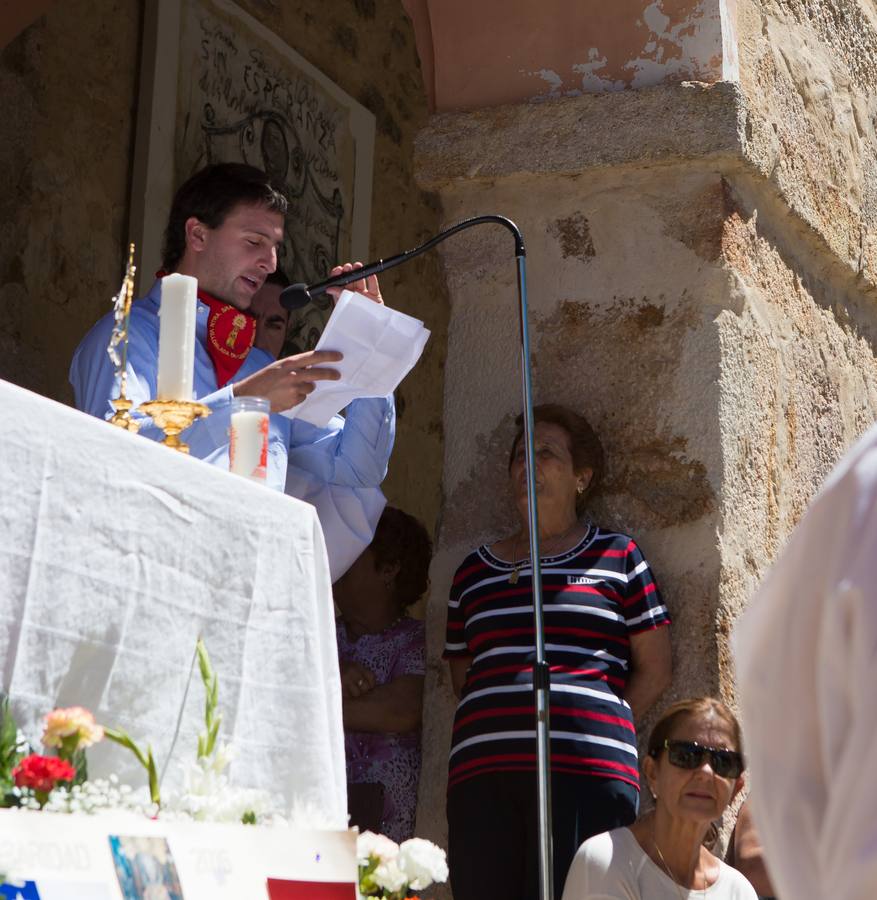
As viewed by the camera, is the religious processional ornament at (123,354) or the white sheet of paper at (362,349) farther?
the white sheet of paper at (362,349)

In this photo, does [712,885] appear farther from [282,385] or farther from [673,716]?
[282,385]

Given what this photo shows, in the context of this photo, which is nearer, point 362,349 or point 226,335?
point 362,349

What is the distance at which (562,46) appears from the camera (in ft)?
14.0

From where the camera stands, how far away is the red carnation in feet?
5.60

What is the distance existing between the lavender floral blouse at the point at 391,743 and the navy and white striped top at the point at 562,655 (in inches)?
9.3

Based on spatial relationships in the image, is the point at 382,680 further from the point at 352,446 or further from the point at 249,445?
the point at 249,445

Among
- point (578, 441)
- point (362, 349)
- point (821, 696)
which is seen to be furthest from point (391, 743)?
point (821, 696)

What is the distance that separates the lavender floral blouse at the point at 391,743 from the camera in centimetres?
381

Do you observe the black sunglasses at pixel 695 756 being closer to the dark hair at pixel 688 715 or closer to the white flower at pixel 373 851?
the dark hair at pixel 688 715

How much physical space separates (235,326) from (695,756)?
1.28 meters

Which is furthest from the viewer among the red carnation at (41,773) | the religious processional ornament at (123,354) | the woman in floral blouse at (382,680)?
the woman in floral blouse at (382,680)

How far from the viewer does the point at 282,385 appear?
2.74 m

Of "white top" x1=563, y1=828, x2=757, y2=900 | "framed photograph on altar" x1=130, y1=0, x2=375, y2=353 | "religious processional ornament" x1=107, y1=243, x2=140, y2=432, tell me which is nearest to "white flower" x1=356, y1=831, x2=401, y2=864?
"religious processional ornament" x1=107, y1=243, x2=140, y2=432

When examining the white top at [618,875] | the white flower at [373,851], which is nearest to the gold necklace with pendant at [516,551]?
the white top at [618,875]
